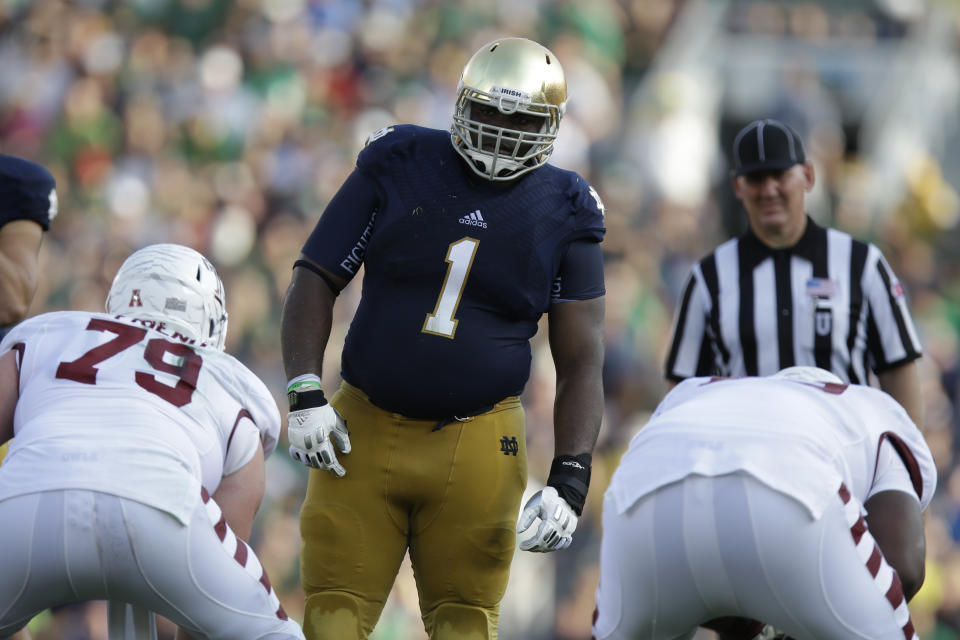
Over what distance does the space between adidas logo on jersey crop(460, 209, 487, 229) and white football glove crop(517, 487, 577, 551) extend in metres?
0.74

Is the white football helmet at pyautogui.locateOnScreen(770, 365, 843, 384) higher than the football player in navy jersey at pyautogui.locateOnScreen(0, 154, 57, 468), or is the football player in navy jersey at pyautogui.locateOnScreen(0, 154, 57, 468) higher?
the football player in navy jersey at pyautogui.locateOnScreen(0, 154, 57, 468)

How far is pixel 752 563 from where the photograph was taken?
3.24m

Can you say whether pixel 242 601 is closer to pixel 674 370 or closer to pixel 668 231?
pixel 674 370

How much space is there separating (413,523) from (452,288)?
2.20 feet

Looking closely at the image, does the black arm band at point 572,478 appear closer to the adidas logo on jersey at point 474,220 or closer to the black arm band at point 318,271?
the adidas logo on jersey at point 474,220

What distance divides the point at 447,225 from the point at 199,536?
43.2 inches

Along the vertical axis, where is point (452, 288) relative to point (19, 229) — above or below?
below

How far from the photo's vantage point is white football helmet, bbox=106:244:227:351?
368 centimetres

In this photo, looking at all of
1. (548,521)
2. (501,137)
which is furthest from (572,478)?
(501,137)

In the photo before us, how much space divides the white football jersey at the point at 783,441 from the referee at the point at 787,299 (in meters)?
1.25

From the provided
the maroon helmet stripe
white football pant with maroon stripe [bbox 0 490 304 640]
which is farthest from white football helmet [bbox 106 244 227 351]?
the maroon helmet stripe

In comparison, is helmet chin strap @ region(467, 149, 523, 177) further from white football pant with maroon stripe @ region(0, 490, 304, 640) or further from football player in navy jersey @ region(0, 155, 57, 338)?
football player in navy jersey @ region(0, 155, 57, 338)

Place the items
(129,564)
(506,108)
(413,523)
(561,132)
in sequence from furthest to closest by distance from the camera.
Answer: (561,132) < (413,523) < (506,108) < (129,564)

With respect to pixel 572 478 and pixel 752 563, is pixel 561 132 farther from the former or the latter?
pixel 752 563
